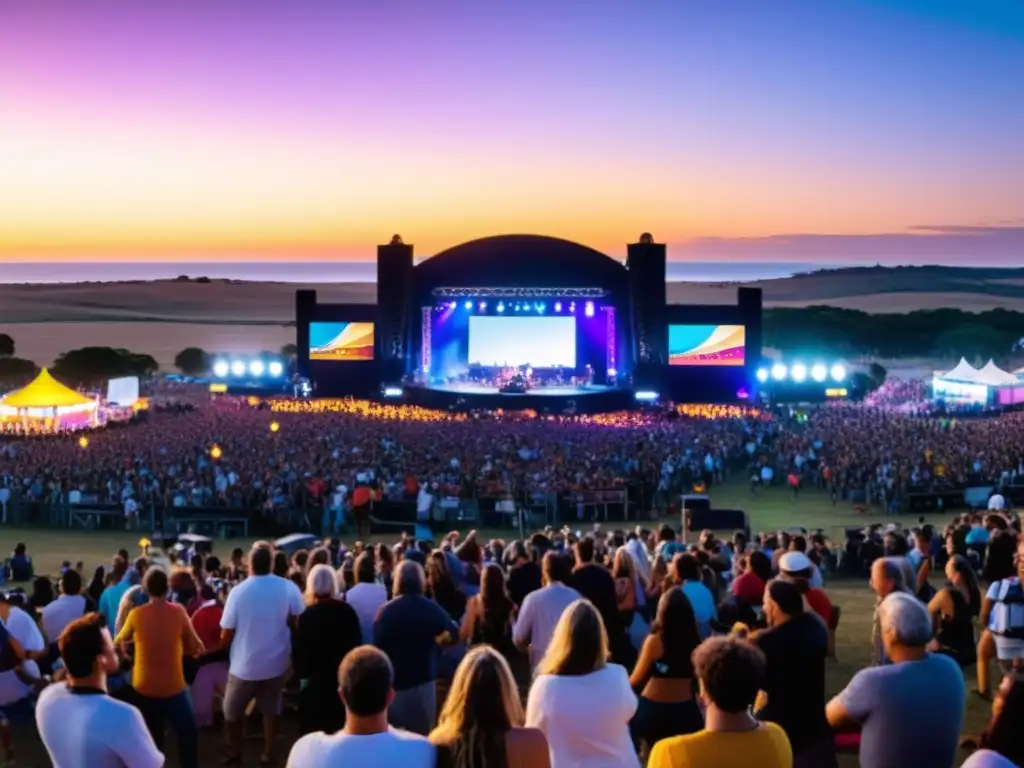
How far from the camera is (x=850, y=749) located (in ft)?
A: 18.8

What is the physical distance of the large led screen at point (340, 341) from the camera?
4756 cm

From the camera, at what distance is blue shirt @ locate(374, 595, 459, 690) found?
531cm

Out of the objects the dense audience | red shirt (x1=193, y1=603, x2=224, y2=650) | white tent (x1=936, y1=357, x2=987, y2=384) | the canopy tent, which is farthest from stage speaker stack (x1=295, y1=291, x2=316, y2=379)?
red shirt (x1=193, y1=603, x2=224, y2=650)

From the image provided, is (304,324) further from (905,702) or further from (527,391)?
(905,702)

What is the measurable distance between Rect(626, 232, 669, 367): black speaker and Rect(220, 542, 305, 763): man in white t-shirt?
39.8m

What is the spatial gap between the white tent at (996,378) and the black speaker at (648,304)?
11.7 m

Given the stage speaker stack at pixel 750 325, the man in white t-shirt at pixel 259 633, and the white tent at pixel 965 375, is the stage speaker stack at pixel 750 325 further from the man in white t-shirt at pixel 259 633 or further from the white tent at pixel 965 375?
the man in white t-shirt at pixel 259 633

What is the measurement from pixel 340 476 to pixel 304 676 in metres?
16.0

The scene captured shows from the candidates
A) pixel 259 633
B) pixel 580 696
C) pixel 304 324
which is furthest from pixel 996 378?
pixel 580 696

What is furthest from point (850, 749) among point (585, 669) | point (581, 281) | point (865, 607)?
point (581, 281)

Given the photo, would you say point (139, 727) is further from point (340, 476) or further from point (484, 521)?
point (340, 476)

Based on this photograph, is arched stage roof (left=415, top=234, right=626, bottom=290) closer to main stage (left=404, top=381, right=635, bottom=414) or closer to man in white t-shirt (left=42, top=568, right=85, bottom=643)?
main stage (left=404, top=381, right=635, bottom=414)

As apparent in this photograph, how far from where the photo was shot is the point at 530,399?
4028 centimetres

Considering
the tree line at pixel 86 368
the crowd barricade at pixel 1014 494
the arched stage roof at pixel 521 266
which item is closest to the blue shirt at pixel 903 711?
the crowd barricade at pixel 1014 494
